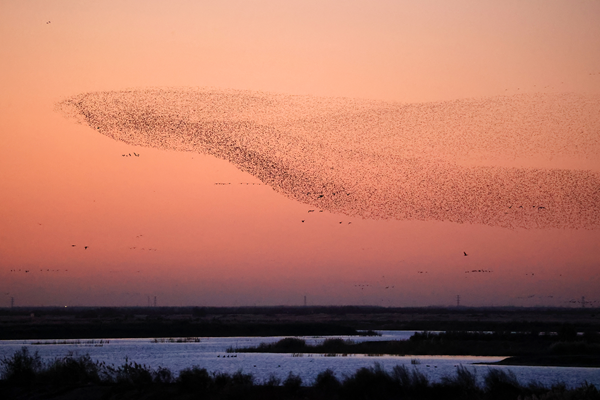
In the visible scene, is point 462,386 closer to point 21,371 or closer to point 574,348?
point 21,371

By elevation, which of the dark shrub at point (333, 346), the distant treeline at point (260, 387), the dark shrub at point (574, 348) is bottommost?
the dark shrub at point (333, 346)

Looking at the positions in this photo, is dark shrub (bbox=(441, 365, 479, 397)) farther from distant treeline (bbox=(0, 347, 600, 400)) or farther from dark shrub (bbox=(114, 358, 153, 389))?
dark shrub (bbox=(114, 358, 153, 389))

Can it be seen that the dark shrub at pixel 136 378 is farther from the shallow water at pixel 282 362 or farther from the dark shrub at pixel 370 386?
the dark shrub at pixel 370 386

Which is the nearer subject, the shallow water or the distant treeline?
the distant treeline

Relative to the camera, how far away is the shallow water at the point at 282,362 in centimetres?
3456

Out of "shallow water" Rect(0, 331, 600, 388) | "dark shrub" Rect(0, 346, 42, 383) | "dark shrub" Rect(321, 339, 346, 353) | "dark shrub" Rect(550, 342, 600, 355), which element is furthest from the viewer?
"dark shrub" Rect(321, 339, 346, 353)

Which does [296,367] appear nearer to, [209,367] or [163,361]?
[209,367]

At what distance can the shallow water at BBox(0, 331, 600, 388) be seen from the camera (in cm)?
3456

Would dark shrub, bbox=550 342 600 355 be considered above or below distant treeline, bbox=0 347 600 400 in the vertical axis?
below

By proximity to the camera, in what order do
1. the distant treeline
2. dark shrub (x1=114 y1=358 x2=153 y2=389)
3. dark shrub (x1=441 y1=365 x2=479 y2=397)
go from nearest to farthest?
the distant treeline, dark shrub (x1=441 y1=365 x2=479 y2=397), dark shrub (x1=114 y1=358 x2=153 y2=389)

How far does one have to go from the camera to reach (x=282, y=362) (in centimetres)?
4403

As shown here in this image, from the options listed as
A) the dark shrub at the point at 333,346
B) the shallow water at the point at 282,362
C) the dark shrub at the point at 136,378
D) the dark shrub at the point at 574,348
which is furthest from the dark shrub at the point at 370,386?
the dark shrub at the point at 333,346

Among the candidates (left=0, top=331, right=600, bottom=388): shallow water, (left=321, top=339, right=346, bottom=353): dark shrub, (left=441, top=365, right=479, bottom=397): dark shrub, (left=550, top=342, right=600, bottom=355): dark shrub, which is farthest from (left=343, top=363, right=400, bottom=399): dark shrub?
(left=321, top=339, right=346, bottom=353): dark shrub

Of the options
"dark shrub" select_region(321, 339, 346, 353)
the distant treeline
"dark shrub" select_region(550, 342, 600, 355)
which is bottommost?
"dark shrub" select_region(321, 339, 346, 353)
